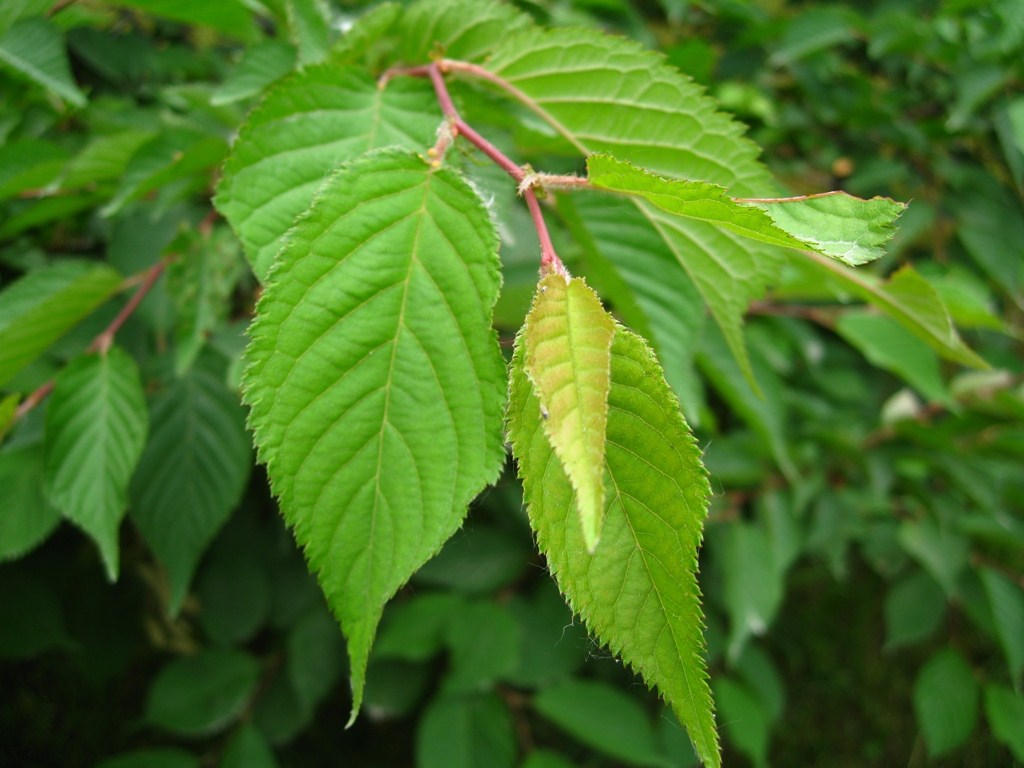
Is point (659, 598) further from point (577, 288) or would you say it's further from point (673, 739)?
point (673, 739)

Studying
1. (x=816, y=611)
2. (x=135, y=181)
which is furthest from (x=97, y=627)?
(x=816, y=611)

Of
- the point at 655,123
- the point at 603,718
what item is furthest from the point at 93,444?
the point at 603,718

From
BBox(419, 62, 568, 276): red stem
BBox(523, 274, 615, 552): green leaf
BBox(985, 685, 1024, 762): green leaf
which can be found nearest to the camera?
BBox(523, 274, 615, 552): green leaf

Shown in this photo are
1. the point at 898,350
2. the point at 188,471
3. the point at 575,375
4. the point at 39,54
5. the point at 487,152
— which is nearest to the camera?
the point at 575,375

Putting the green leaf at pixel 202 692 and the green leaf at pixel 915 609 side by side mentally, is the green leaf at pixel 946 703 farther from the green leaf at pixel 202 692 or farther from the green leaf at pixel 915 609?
the green leaf at pixel 202 692

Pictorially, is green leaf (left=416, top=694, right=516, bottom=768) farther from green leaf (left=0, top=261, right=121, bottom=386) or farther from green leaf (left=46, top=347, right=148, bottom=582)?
green leaf (left=0, top=261, right=121, bottom=386)

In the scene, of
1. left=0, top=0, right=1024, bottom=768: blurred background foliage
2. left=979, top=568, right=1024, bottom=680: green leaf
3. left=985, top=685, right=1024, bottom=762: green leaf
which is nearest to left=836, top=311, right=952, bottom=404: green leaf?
left=0, top=0, right=1024, bottom=768: blurred background foliage

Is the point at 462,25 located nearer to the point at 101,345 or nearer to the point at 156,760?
the point at 101,345
